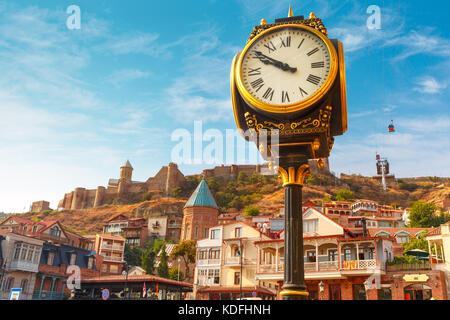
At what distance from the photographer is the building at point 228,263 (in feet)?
113

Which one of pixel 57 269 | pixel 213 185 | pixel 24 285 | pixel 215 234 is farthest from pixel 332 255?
pixel 213 185

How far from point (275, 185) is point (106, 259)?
2496 inches

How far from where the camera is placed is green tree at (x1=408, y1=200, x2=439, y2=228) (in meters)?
60.9

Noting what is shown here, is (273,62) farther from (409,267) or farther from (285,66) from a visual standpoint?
(409,267)

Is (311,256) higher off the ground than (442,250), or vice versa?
(442,250)

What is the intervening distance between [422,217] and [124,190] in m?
79.3

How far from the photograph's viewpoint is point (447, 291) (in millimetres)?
26266

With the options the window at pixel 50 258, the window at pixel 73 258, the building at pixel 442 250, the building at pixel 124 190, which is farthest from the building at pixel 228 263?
the building at pixel 124 190

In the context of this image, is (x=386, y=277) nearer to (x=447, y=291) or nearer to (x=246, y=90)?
(x=447, y=291)

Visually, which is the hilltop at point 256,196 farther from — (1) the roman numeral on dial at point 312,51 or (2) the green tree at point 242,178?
(1) the roman numeral on dial at point 312,51

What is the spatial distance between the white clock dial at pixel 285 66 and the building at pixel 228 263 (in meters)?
29.2

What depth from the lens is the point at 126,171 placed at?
12338 cm

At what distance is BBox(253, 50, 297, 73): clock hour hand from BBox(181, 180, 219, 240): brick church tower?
186 ft
